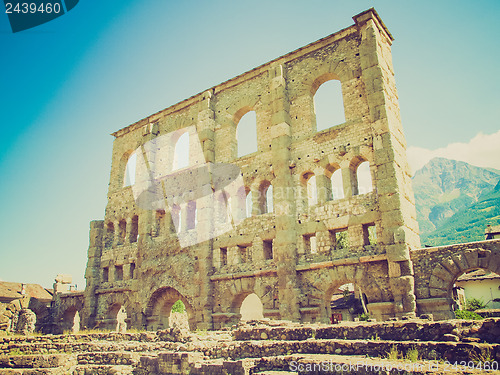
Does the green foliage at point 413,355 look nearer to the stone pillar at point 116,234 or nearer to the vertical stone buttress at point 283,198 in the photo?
the vertical stone buttress at point 283,198

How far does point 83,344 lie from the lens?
1237 cm

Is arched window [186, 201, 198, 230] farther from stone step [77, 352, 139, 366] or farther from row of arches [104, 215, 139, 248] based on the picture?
stone step [77, 352, 139, 366]

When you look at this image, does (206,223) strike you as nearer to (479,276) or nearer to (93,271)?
(93,271)

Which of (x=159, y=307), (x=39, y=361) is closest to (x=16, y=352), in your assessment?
(x=39, y=361)

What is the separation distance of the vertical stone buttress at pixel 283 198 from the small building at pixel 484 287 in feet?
61.2

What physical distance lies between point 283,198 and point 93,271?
11822 mm

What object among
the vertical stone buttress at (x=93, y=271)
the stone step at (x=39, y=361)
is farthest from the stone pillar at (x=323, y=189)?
the vertical stone buttress at (x=93, y=271)

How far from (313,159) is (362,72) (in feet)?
11.5

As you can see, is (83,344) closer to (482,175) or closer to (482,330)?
(482,330)

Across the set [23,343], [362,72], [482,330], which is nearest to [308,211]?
[362,72]

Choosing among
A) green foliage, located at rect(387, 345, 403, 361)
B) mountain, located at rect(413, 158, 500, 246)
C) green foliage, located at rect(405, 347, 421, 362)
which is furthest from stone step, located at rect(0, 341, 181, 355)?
mountain, located at rect(413, 158, 500, 246)

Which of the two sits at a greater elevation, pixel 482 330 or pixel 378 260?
pixel 378 260

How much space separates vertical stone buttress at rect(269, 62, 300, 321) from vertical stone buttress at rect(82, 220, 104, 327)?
11.2 meters

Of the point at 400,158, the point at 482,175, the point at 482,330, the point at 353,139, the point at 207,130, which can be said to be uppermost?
the point at 482,175
